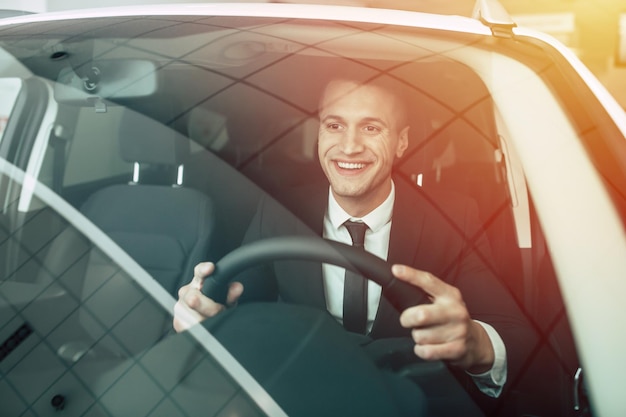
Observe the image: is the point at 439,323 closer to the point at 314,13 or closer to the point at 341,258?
the point at 341,258

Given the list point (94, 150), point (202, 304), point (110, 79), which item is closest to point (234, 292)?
point (202, 304)

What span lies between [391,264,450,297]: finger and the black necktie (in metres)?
0.07

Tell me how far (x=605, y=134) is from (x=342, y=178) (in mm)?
517

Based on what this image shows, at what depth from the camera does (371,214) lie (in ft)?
4.02

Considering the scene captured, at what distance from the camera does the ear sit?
1296 mm

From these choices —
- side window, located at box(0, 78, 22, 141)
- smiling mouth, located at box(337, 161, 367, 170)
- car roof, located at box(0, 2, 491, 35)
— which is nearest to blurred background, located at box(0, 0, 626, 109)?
side window, located at box(0, 78, 22, 141)

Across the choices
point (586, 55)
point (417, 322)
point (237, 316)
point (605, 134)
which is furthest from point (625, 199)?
point (586, 55)

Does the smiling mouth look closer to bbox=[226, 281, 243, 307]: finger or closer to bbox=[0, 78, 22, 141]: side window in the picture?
bbox=[226, 281, 243, 307]: finger

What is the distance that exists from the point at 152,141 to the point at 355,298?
2.22ft

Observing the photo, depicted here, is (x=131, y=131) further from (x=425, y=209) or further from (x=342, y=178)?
(x=425, y=209)

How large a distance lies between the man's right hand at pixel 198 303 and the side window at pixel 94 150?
54 centimetres

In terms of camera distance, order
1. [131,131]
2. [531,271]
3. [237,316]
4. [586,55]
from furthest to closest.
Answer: [586,55]
[131,131]
[531,271]
[237,316]

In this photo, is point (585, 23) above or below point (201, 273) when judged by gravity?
below

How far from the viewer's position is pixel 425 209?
1260mm
